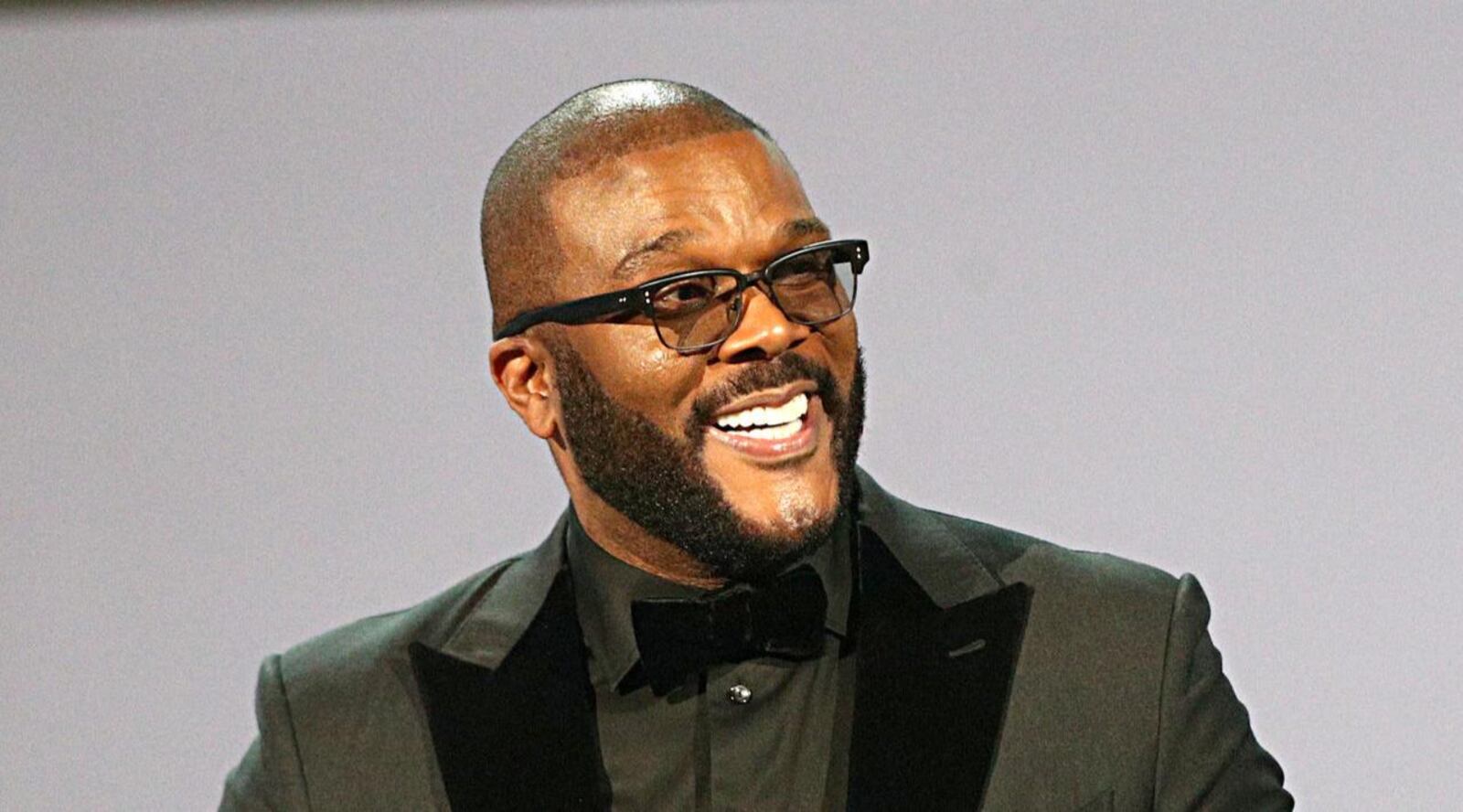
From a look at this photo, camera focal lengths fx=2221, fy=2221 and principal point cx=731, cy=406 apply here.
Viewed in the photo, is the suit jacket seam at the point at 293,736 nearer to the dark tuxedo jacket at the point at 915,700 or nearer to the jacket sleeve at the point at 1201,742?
the dark tuxedo jacket at the point at 915,700

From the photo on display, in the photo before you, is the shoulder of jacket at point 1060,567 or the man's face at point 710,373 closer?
the man's face at point 710,373

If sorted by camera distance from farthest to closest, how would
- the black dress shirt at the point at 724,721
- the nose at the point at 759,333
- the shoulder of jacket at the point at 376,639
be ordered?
the shoulder of jacket at the point at 376,639
the black dress shirt at the point at 724,721
the nose at the point at 759,333

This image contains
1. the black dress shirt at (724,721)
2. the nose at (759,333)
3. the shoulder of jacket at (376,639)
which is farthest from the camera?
the shoulder of jacket at (376,639)

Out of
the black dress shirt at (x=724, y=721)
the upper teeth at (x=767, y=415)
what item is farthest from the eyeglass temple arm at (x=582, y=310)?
the black dress shirt at (x=724, y=721)

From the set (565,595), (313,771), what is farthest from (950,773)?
(313,771)

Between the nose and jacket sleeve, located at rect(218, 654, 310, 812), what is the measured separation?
54 cm

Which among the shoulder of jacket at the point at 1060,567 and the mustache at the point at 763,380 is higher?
the mustache at the point at 763,380

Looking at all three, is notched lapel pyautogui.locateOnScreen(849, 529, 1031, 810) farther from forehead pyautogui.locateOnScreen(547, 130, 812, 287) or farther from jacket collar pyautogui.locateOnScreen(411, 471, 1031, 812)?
forehead pyautogui.locateOnScreen(547, 130, 812, 287)

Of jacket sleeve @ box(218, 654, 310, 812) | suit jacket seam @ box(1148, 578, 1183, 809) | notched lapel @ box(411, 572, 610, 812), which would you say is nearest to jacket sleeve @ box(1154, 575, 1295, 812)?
suit jacket seam @ box(1148, 578, 1183, 809)

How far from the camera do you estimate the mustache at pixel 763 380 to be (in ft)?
5.79

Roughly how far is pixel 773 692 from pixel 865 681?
0.27ft

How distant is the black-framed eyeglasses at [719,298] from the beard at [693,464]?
4 cm

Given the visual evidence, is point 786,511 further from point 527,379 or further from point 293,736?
point 293,736

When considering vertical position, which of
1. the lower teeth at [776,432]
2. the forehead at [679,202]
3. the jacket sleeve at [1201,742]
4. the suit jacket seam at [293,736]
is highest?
the forehead at [679,202]
